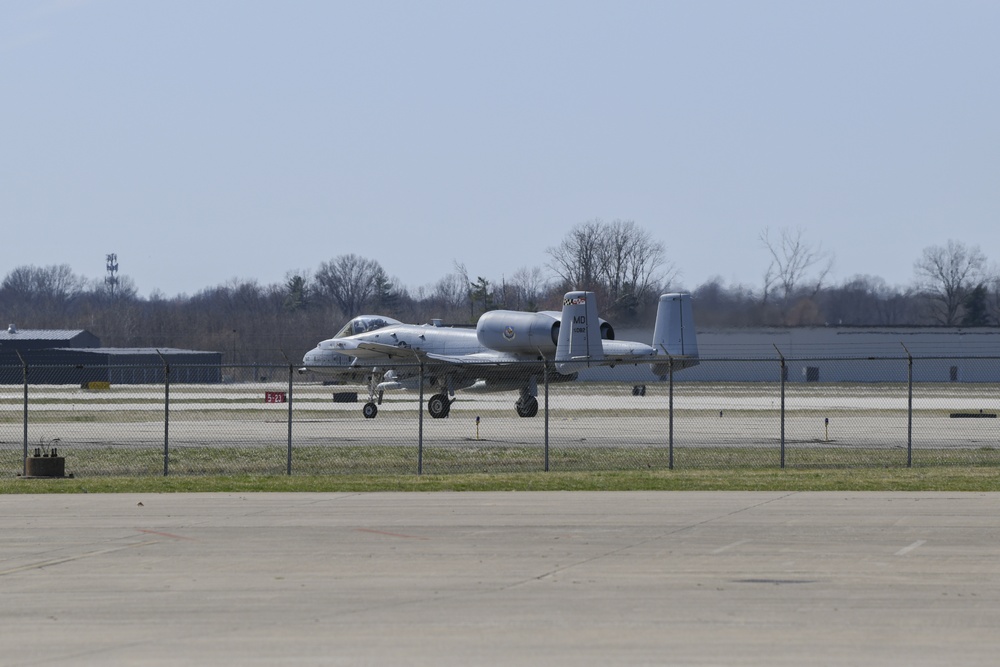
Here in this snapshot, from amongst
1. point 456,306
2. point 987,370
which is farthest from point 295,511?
point 456,306

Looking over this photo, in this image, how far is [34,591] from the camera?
11.0 metres

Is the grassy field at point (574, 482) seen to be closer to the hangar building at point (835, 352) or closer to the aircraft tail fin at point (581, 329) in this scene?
the aircraft tail fin at point (581, 329)

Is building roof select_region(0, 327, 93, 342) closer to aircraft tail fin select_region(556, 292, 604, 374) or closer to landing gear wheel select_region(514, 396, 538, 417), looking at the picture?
landing gear wheel select_region(514, 396, 538, 417)

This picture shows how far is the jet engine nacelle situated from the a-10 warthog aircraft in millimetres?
33

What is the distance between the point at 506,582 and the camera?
11359 mm

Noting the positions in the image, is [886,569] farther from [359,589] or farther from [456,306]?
[456,306]

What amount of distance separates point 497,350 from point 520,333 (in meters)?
0.99

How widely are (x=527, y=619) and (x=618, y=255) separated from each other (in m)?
92.5

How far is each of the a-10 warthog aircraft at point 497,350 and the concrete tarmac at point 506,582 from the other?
18199 mm

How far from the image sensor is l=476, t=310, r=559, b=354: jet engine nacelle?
134 feet

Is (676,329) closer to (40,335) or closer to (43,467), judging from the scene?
(43,467)

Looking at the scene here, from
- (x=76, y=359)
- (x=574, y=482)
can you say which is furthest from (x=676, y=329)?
(x=76, y=359)

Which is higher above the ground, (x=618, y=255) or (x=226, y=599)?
(x=618, y=255)

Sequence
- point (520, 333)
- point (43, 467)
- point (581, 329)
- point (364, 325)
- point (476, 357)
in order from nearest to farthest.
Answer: point (43, 467), point (581, 329), point (520, 333), point (476, 357), point (364, 325)
